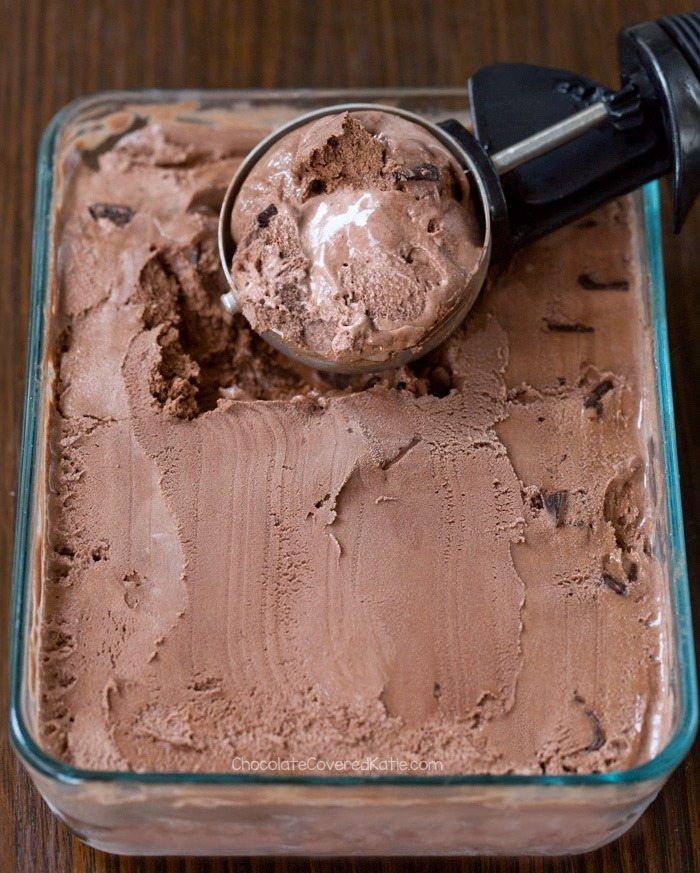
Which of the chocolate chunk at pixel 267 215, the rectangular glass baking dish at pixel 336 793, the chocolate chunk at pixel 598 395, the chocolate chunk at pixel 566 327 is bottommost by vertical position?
the rectangular glass baking dish at pixel 336 793

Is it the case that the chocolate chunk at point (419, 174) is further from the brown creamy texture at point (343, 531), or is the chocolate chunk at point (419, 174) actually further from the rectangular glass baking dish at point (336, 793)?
the rectangular glass baking dish at point (336, 793)

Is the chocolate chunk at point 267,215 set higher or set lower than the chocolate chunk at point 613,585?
higher

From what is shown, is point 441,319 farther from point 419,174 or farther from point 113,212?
point 113,212

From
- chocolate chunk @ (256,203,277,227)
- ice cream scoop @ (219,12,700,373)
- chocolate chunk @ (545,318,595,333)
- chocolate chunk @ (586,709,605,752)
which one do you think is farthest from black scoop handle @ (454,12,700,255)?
chocolate chunk @ (586,709,605,752)

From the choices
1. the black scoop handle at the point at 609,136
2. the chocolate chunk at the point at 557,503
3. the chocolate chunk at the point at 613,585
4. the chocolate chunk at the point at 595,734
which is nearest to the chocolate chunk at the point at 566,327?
the black scoop handle at the point at 609,136

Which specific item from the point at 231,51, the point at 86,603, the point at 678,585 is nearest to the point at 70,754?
the point at 86,603

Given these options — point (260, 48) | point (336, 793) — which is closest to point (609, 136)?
point (260, 48)
